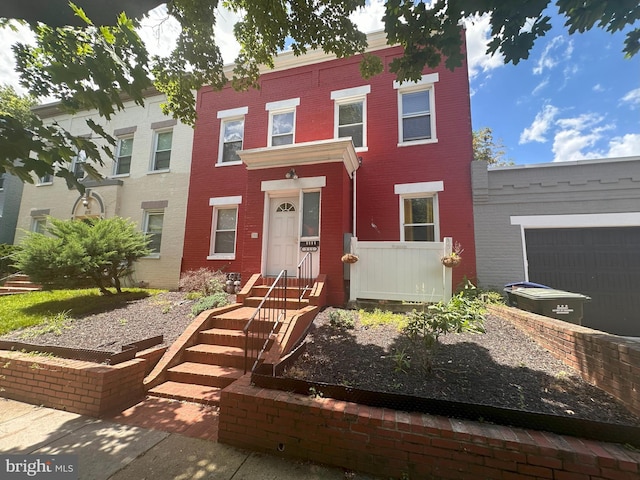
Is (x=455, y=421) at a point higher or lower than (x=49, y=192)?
lower

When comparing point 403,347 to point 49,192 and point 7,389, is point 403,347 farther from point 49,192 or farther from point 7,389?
point 49,192

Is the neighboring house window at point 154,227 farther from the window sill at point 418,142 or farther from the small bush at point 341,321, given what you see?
the window sill at point 418,142

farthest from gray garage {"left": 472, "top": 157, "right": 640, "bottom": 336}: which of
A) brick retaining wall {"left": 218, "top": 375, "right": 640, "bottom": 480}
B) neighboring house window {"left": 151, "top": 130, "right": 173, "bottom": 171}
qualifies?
neighboring house window {"left": 151, "top": 130, "right": 173, "bottom": 171}

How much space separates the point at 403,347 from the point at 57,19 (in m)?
5.35

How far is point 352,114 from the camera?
9250mm

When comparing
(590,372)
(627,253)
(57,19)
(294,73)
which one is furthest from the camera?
(294,73)

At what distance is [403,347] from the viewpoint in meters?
4.14

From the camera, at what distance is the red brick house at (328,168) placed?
7410 mm

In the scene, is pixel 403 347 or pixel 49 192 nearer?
pixel 403 347

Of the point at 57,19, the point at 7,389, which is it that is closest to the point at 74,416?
the point at 7,389

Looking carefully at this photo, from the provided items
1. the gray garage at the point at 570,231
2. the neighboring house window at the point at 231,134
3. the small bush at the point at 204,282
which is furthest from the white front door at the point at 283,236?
the gray garage at the point at 570,231

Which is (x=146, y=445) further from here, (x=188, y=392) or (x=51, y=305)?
(x=51, y=305)

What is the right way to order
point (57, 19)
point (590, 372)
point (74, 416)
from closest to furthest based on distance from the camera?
1. point (57, 19)
2. point (590, 372)
3. point (74, 416)

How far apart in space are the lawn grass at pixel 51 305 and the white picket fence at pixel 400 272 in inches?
254
